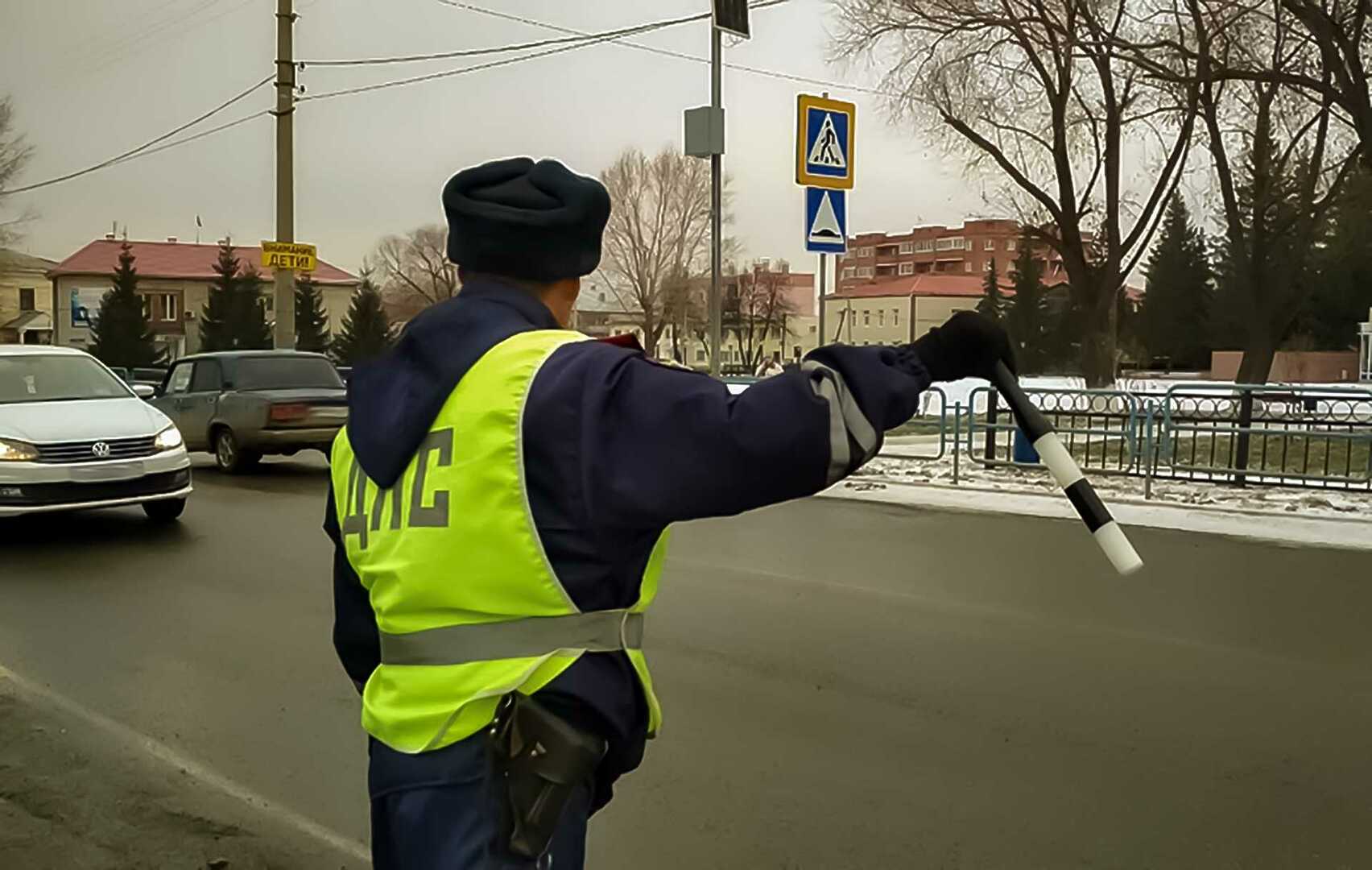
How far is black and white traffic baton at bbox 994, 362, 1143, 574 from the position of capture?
1.85 metres

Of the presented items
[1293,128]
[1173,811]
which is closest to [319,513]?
[1173,811]

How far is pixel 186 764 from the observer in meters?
4.79

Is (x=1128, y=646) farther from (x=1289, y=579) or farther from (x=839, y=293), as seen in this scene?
(x=839, y=293)

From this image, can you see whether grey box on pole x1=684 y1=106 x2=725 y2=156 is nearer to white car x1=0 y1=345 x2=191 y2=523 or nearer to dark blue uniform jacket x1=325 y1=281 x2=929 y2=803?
white car x1=0 y1=345 x2=191 y2=523

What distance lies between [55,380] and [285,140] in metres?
11.3

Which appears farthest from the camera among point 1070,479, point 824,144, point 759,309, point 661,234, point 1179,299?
point 759,309

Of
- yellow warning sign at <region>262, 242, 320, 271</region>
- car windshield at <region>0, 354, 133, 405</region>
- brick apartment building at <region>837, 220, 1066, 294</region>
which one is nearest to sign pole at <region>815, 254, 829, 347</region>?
car windshield at <region>0, 354, 133, 405</region>

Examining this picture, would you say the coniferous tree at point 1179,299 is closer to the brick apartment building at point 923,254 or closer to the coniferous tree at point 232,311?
the brick apartment building at point 923,254

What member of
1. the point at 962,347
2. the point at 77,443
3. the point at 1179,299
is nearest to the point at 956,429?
the point at 77,443

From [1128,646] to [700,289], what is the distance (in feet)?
149

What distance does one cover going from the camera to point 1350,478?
12305 millimetres

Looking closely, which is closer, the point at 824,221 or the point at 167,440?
the point at 167,440

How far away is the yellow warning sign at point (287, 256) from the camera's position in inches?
800

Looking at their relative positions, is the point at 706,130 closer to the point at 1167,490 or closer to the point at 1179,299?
the point at 1167,490
